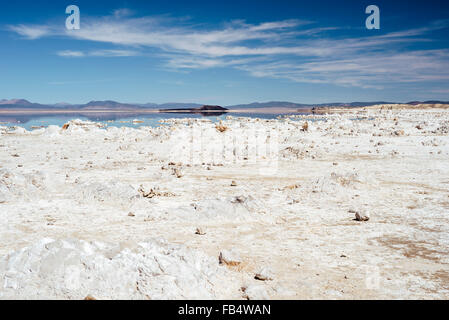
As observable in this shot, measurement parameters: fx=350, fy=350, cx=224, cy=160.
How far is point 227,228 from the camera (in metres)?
7.45

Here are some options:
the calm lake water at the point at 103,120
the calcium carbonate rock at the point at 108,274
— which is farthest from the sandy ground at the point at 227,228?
the calm lake water at the point at 103,120

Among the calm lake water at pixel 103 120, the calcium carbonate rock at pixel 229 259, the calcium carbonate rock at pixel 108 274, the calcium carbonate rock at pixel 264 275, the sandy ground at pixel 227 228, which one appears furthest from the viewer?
the calm lake water at pixel 103 120

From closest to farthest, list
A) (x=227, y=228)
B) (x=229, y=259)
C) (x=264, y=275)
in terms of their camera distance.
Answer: (x=264, y=275), (x=229, y=259), (x=227, y=228)

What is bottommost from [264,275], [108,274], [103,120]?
[264,275]

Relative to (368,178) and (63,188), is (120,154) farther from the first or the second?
(368,178)

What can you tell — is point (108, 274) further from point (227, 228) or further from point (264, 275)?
point (227, 228)

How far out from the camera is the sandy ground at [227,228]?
470 centimetres

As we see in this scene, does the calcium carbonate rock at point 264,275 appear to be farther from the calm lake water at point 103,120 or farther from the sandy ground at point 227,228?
the calm lake water at point 103,120

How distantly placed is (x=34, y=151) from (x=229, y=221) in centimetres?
1556

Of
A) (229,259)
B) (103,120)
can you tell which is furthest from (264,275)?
(103,120)

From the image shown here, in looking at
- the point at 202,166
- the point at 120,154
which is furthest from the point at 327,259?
the point at 120,154

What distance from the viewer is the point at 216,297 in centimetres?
462

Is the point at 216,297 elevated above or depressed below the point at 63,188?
below
